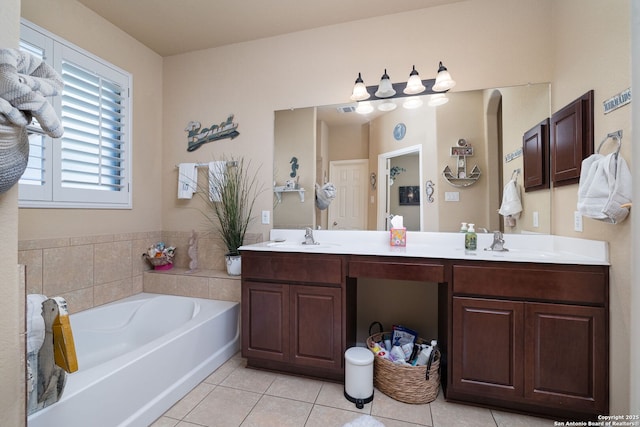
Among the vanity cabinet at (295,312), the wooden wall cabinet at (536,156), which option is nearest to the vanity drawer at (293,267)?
the vanity cabinet at (295,312)

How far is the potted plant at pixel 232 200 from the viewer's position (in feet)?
8.01

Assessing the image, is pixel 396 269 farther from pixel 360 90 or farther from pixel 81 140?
pixel 81 140

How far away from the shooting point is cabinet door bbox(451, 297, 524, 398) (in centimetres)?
152

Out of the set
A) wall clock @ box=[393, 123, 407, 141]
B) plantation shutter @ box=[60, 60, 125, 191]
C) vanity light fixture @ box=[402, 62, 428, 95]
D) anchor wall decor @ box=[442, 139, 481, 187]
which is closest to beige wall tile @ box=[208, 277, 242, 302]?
plantation shutter @ box=[60, 60, 125, 191]

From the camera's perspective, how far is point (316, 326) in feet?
6.01

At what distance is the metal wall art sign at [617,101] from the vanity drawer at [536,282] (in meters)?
0.78

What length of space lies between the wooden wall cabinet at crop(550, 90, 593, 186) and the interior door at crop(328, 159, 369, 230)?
121 cm

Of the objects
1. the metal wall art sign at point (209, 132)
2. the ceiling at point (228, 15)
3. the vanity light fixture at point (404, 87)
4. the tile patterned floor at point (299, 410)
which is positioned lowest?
the tile patterned floor at point (299, 410)

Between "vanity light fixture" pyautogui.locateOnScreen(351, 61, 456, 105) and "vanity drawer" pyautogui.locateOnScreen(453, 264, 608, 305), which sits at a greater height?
"vanity light fixture" pyautogui.locateOnScreen(351, 61, 456, 105)

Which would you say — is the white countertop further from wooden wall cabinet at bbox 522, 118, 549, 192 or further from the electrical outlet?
wooden wall cabinet at bbox 522, 118, 549, 192

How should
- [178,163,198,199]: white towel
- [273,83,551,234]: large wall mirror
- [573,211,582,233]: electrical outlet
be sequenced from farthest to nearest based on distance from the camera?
[178,163,198,199]: white towel, [273,83,551,234]: large wall mirror, [573,211,582,233]: electrical outlet

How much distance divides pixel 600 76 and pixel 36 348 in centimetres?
272

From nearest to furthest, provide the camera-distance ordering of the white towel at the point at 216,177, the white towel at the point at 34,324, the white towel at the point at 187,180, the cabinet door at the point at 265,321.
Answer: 1. the white towel at the point at 34,324
2. the cabinet door at the point at 265,321
3. the white towel at the point at 216,177
4. the white towel at the point at 187,180

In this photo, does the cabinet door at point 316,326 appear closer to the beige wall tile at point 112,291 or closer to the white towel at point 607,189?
the white towel at point 607,189
